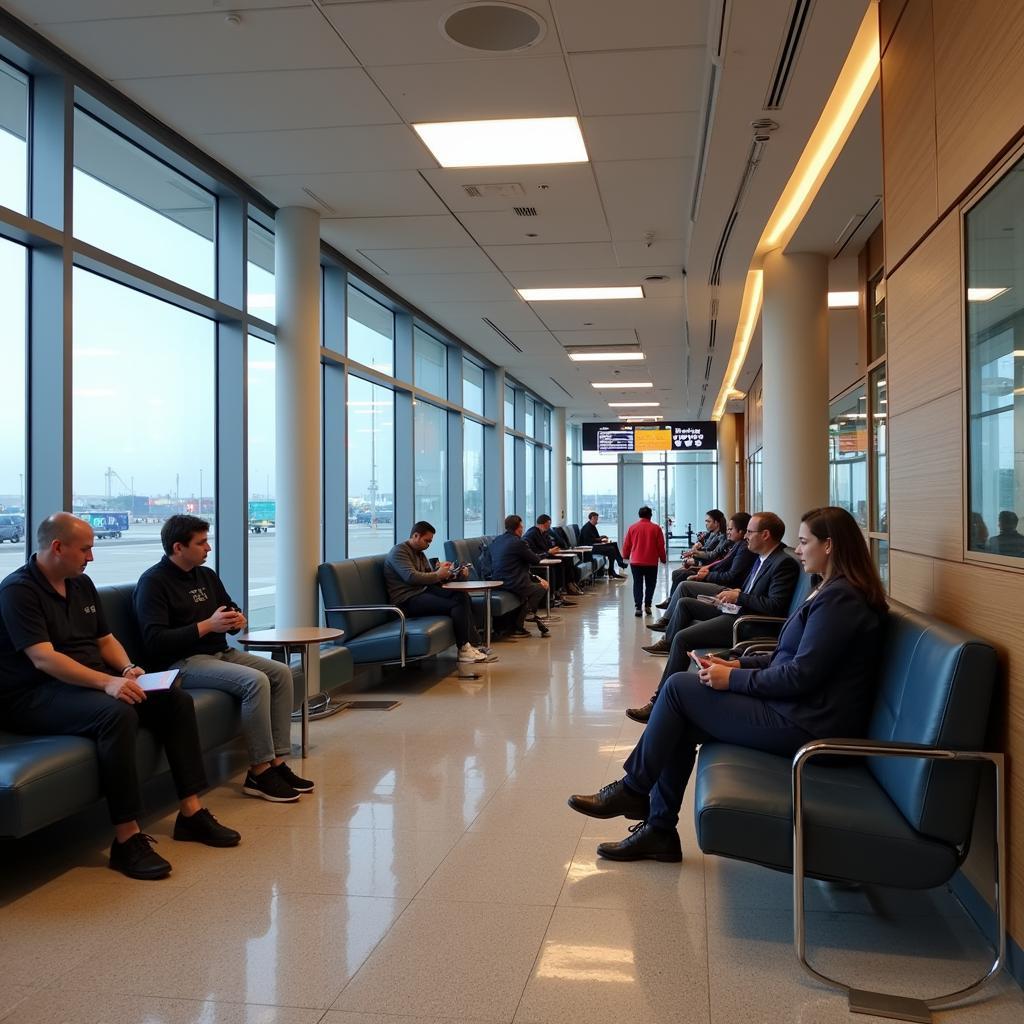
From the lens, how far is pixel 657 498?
27.1 meters

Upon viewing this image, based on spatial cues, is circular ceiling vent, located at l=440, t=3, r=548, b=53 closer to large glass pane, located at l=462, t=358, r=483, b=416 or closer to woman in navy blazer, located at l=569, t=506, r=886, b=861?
woman in navy blazer, located at l=569, t=506, r=886, b=861

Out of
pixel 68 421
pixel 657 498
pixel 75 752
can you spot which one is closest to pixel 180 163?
pixel 68 421

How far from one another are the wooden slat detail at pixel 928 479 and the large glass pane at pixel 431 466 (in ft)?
23.7

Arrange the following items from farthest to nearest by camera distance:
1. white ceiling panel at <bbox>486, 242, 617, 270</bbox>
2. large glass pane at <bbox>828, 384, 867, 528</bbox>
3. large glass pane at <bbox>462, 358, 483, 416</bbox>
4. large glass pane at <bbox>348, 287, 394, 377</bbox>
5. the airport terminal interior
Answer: large glass pane at <bbox>462, 358, 483, 416</bbox> → large glass pane at <bbox>348, 287, 394, 377</bbox> → white ceiling panel at <bbox>486, 242, 617, 270</bbox> → large glass pane at <bbox>828, 384, 867, 528</bbox> → the airport terminal interior

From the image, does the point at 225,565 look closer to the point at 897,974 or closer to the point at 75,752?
the point at 75,752

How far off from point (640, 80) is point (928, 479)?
255 cm

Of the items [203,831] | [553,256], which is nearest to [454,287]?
Result: [553,256]

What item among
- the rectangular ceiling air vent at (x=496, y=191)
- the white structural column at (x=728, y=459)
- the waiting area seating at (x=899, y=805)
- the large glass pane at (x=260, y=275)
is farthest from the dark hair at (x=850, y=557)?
the white structural column at (x=728, y=459)

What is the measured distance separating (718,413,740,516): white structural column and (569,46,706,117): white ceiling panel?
59.2 ft

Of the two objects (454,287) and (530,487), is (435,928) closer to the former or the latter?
(454,287)

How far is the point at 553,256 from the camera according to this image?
798 cm

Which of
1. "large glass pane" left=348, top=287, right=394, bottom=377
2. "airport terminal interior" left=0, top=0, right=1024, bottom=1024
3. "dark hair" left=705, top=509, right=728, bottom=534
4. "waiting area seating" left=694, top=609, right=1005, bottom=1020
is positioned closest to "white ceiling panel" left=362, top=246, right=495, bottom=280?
"airport terminal interior" left=0, top=0, right=1024, bottom=1024

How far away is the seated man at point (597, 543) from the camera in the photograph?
18312mm

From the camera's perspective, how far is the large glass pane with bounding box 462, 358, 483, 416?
1318 centimetres
